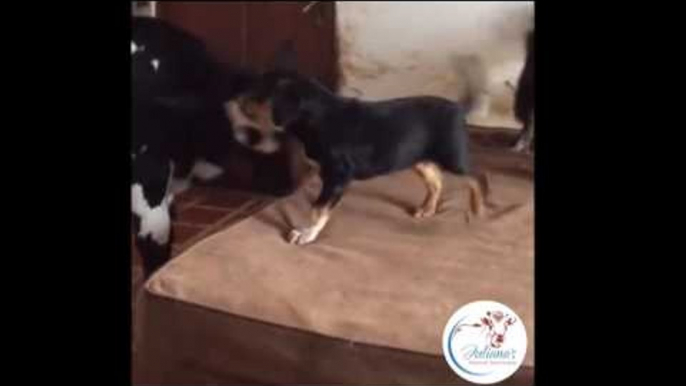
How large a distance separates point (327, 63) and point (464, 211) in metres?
0.20

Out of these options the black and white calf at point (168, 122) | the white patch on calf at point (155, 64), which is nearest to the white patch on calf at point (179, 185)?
the black and white calf at point (168, 122)

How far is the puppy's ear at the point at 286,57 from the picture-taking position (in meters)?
0.84

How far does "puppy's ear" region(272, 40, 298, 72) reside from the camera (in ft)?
2.75

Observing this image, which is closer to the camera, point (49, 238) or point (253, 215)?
point (49, 238)

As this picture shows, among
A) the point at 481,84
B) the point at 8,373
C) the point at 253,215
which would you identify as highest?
the point at 481,84

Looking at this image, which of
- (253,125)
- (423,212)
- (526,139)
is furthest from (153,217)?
(526,139)

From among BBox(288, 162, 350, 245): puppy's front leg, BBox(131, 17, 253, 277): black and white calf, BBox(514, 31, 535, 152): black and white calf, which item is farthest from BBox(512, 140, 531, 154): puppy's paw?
BBox(131, 17, 253, 277): black and white calf

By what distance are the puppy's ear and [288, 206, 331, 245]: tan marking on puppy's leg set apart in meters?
0.14

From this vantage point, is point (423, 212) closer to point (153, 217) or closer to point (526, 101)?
point (526, 101)

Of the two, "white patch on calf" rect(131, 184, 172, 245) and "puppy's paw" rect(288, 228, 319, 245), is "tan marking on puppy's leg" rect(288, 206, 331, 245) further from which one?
"white patch on calf" rect(131, 184, 172, 245)

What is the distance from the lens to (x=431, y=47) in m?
0.91

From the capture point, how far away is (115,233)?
0.78 m
